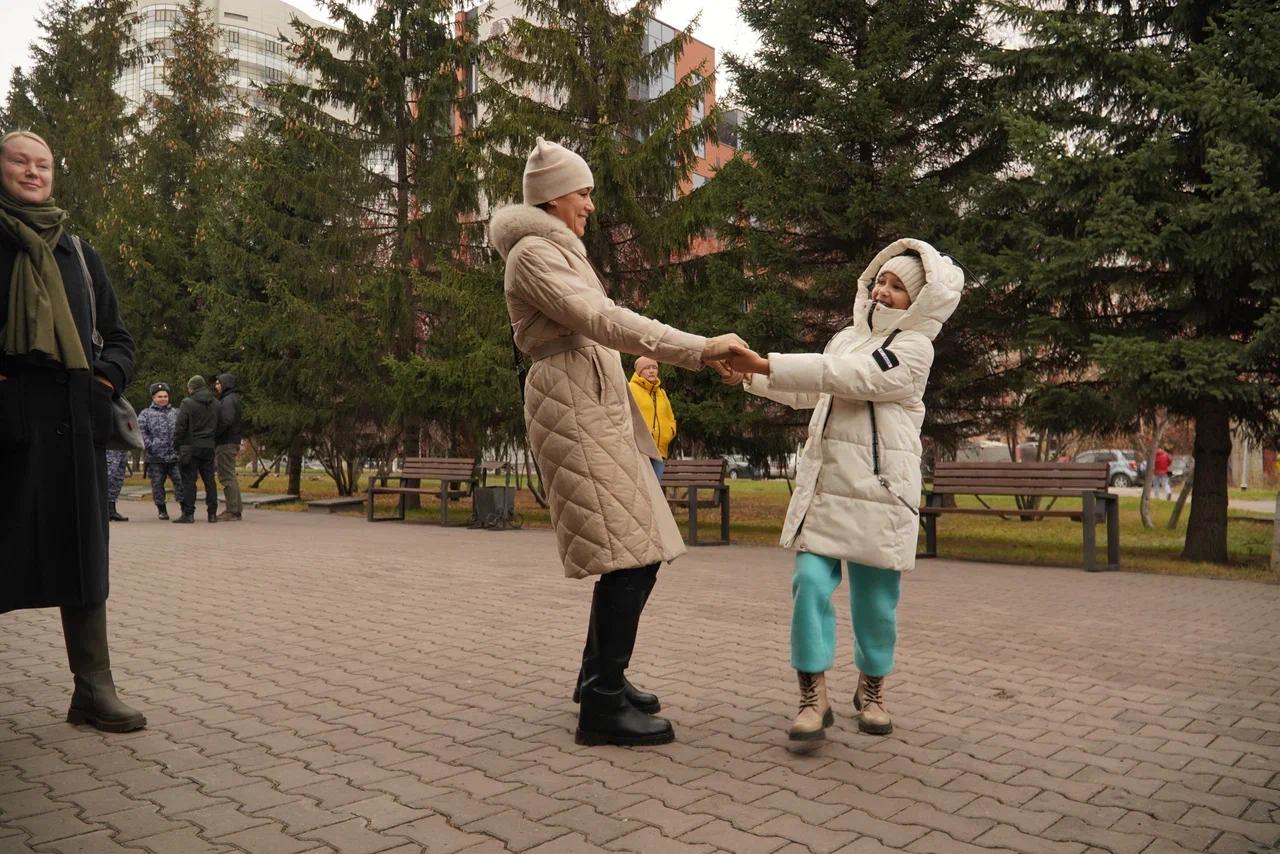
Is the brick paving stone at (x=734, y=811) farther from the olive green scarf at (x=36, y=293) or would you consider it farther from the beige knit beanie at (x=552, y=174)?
the olive green scarf at (x=36, y=293)

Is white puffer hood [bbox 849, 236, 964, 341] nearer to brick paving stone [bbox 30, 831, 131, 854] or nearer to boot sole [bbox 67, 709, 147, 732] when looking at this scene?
brick paving stone [bbox 30, 831, 131, 854]

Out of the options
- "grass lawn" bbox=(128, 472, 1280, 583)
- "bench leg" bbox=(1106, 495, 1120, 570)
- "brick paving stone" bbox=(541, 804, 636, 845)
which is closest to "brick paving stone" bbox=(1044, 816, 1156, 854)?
"brick paving stone" bbox=(541, 804, 636, 845)

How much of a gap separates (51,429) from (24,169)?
0.99 m

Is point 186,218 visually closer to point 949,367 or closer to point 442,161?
point 442,161

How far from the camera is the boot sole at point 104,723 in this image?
158 inches

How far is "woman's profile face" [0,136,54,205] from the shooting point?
393 centimetres

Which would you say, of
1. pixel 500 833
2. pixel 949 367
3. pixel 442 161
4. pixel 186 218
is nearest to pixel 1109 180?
pixel 949 367

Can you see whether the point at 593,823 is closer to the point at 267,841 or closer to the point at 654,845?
the point at 654,845

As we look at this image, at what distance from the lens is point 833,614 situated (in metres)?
4.06

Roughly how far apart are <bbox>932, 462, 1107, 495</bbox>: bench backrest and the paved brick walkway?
3378 mm

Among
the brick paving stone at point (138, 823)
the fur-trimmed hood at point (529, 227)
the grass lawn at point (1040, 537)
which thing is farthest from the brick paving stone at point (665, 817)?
the grass lawn at point (1040, 537)

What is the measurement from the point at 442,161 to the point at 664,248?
5.08 meters

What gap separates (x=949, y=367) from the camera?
46.7 ft

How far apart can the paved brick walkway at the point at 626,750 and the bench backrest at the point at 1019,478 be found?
3378mm
